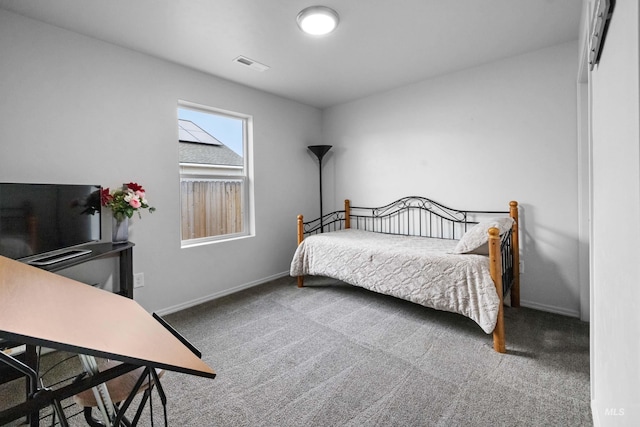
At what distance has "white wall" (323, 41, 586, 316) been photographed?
2.67 m

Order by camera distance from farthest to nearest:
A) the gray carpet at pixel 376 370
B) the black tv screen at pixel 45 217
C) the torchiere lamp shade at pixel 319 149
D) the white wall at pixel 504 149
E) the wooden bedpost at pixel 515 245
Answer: the torchiere lamp shade at pixel 319 149
the wooden bedpost at pixel 515 245
the white wall at pixel 504 149
the black tv screen at pixel 45 217
the gray carpet at pixel 376 370

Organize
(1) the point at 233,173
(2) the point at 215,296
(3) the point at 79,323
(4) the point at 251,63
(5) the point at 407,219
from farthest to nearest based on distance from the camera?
(5) the point at 407,219, (1) the point at 233,173, (2) the point at 215,296, (4) the point at 251,63, (3) the point at 79,323

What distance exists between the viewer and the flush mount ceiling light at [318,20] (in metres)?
2.08

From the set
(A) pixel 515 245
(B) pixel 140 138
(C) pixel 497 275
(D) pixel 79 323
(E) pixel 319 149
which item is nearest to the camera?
(D) pixel 79 323

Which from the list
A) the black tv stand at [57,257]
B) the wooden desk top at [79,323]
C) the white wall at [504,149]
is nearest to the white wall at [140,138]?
the black tv stand at [57,257]

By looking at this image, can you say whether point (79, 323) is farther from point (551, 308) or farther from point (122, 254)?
point (551, 308)

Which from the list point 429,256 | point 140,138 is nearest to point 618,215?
point 429,256

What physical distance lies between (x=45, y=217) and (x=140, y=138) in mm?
1027

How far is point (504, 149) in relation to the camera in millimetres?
2959

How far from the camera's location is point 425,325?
8.40 feet

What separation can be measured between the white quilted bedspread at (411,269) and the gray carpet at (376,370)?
0.92ft

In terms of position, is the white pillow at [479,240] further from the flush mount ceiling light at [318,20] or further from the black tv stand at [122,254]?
the black tv stand at [122,254]

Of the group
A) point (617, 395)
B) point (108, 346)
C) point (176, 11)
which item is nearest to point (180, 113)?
point (176, 11)

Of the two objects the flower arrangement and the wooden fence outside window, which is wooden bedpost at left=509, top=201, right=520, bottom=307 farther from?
the flower arrangement
